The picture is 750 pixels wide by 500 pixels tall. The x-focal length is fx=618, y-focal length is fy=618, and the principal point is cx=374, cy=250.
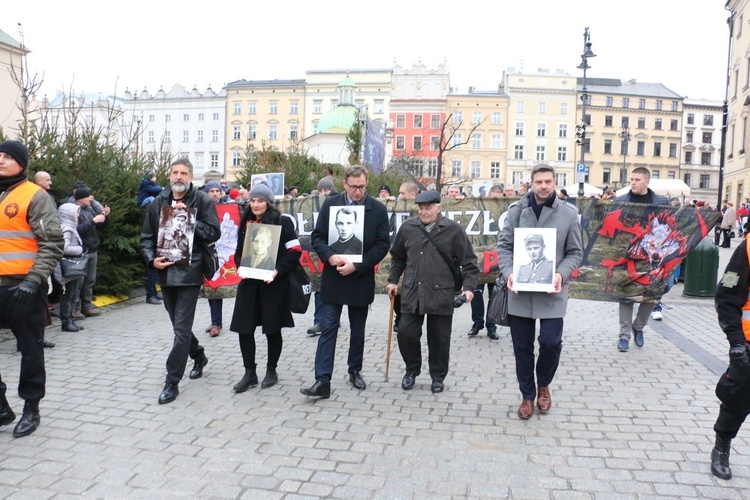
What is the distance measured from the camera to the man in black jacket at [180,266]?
5.67 metres

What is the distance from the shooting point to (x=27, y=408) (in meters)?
4.79

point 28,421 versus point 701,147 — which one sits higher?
point 701,147

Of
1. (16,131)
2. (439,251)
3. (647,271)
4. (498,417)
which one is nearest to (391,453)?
(498,417)

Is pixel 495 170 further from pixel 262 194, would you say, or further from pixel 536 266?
pixel 536 266

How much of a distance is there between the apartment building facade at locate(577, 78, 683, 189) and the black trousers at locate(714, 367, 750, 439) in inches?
3845

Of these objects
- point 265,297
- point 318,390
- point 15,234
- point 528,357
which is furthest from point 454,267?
point 15,234

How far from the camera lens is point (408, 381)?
609 centimetres

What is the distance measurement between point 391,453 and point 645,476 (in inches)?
67.1

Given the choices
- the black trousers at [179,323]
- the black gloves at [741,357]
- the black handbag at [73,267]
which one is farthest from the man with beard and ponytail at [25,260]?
the black gloves at [741,357]

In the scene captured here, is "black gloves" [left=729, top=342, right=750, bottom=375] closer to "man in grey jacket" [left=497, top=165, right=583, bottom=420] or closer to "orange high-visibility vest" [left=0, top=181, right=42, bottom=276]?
"man in grey jacket" [left=497, top=165, right=583, bottom=420]

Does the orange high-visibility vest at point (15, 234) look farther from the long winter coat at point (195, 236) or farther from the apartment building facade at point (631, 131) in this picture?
the apartment building facade at point (631, 131)

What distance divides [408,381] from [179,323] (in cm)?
226

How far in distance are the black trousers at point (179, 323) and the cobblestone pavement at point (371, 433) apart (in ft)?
0.98

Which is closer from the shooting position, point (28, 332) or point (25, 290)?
point (25, 290)
